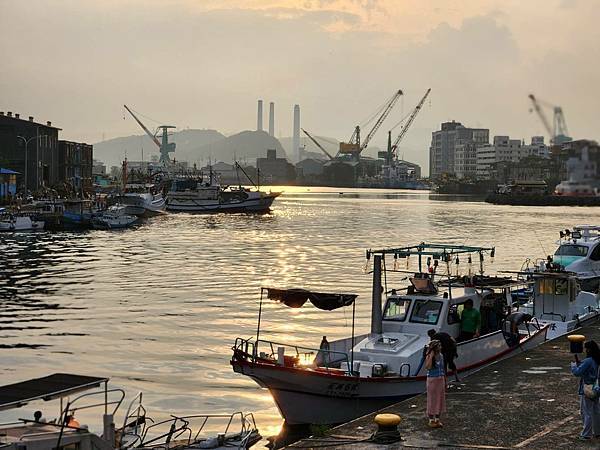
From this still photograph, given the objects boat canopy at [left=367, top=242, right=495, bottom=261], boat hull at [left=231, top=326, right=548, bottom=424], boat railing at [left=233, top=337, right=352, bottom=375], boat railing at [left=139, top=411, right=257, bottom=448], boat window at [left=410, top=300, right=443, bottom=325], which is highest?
boat canopy at [left=367, top=242, right=495, bottom=261]

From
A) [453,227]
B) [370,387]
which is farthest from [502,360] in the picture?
[453,227]

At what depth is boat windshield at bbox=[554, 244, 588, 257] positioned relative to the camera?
4625 cm

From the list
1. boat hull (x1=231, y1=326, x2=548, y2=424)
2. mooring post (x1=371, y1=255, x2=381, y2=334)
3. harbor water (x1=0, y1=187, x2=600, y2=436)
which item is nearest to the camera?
boat hull (x1=231, y1=326, x2=548, y2=424)

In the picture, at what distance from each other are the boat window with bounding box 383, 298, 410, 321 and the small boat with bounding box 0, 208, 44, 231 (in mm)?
75168

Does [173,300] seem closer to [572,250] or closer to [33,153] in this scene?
[572,250]

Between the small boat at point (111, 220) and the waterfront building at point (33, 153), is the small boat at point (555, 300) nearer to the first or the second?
the small boat at point (111, 220)

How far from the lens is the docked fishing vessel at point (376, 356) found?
2125 centimetres

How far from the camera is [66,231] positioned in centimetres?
9888

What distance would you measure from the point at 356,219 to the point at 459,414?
399 ft

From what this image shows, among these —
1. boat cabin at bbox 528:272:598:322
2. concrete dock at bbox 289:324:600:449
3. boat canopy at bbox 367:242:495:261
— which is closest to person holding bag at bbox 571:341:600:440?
concrete dock at bbox 289:324:600:449

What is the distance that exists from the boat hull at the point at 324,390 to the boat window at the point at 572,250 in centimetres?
2719

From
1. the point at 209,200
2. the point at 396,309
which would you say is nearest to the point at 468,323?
the point at 396,309

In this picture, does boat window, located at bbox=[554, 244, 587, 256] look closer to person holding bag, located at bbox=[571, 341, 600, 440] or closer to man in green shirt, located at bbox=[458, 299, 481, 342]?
man in green shirt, located at bbox=[458, 299, 481, 342]

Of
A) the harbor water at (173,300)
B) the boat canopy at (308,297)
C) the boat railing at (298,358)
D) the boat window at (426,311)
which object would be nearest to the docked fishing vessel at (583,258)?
the harbor water at (173,300)
